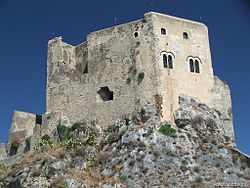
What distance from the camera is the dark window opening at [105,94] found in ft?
152

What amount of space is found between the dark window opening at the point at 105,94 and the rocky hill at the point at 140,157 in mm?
2503

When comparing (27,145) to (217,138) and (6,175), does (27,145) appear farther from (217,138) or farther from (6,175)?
(217,138)

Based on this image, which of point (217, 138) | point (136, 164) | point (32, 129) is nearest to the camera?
point (136, 164)

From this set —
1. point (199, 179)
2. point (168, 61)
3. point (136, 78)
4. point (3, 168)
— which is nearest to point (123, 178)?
point (199, 179)

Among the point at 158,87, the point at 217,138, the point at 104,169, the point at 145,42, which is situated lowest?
the point at 104,169

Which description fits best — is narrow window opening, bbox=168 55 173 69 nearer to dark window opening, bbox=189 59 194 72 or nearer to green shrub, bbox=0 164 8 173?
dark window opening, bbox=189 59 194 72

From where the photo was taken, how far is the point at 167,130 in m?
41.9

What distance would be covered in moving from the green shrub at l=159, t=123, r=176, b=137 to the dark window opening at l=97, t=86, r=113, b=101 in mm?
6263

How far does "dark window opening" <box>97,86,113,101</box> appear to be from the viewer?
152ft

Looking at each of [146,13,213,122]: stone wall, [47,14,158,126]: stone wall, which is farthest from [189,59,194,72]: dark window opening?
[47,14,158,126]: stone wall

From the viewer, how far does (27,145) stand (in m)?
47.9

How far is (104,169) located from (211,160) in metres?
8.28

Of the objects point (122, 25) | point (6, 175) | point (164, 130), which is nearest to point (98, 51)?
point (122, 25)

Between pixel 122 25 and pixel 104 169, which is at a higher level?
pixel 122 25
